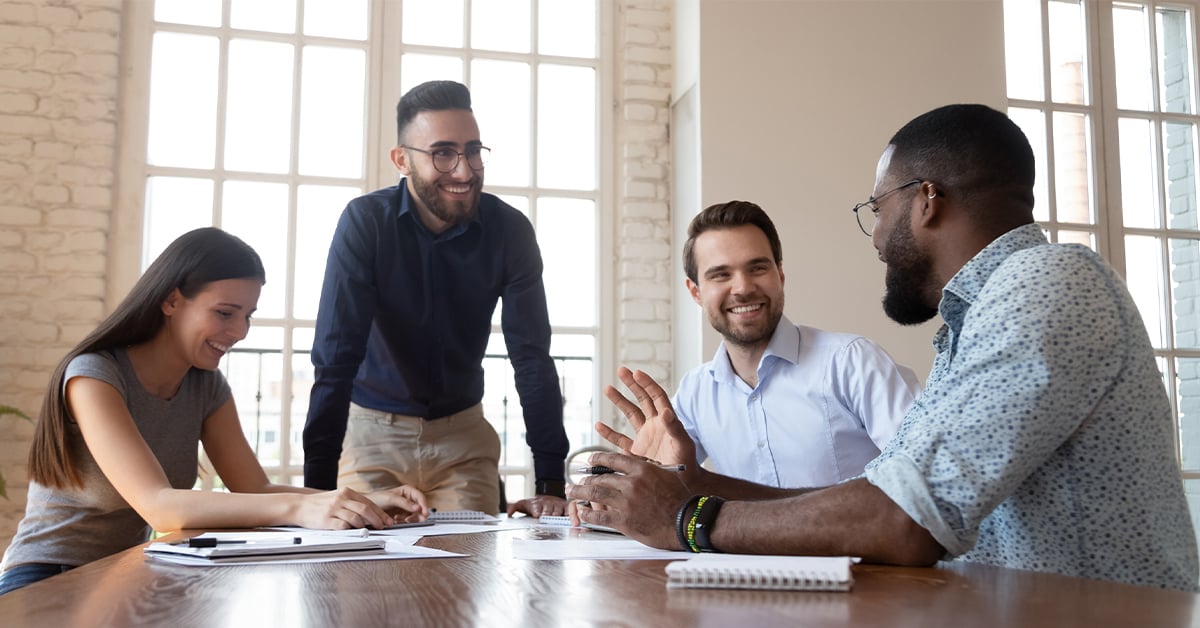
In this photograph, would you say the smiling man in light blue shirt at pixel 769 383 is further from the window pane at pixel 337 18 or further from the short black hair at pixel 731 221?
the window pane at pixel 337 18

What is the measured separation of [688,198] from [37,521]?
299cm

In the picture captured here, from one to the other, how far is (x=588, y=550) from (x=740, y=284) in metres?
1.28

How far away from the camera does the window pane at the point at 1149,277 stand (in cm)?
514

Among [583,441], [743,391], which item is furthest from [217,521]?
[583,441]

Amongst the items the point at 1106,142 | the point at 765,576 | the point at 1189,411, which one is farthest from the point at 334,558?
the point at 1189,411

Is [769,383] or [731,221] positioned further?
[731,221]

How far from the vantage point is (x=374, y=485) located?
8.71 ft

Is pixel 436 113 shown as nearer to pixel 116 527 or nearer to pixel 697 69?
pixel 116 527

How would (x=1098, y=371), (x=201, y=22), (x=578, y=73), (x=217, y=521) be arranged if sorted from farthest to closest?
1. (x=578, y=73)
2. (x=201, y=22)
3. (x=217, y=521)
4. (x=1098, y=371)

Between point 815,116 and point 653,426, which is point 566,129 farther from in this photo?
point 653,426

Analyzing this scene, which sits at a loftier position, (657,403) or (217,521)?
(657,403)

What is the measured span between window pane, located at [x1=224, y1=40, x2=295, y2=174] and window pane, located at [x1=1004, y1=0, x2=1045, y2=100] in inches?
132

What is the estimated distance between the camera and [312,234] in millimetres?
4355

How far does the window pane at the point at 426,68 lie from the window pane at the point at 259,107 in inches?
18.6
